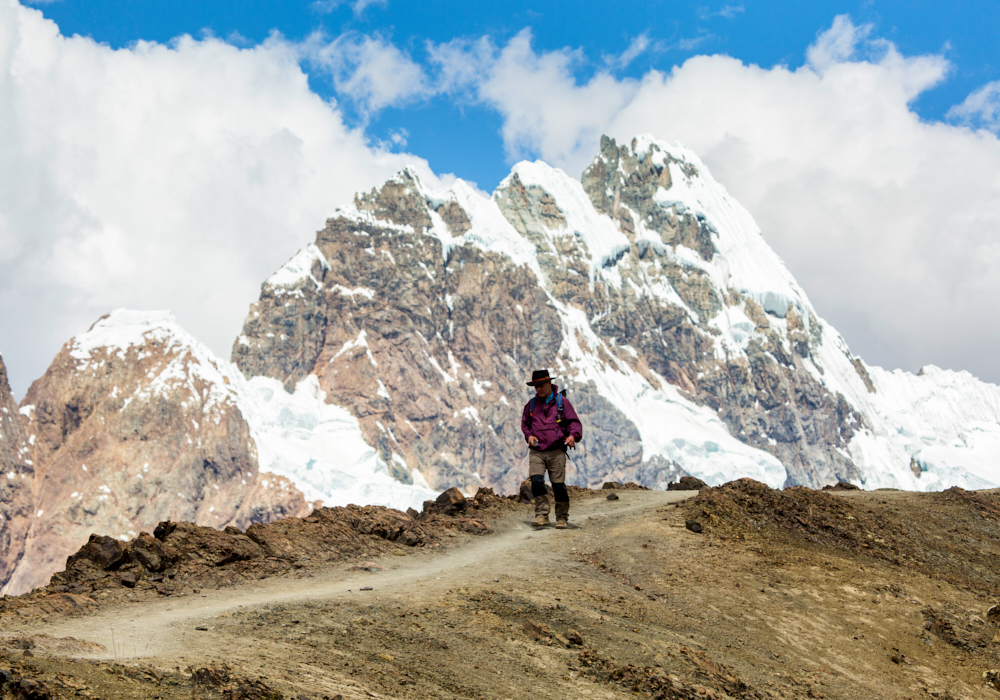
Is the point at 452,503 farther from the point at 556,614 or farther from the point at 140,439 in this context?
the point at 140,439

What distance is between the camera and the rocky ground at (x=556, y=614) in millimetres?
6168

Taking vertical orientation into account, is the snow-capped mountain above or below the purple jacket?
above

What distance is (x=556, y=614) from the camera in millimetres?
8164

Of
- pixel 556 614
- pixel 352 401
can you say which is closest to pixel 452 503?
pixel 556 614

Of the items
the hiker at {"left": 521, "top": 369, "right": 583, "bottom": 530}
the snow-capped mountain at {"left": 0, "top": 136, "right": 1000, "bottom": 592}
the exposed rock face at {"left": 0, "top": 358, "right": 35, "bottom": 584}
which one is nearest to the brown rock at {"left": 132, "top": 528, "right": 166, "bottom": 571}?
the hiker at {"left": 521, "top": 369, "right": 583, "bottom": 530}

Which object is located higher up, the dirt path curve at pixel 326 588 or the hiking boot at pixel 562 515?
the hiking boot at pixel 562 515

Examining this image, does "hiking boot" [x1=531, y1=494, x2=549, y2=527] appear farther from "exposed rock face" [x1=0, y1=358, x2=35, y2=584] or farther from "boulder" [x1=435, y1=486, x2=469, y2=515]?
"exposed rock face" [x1=0, y1=358, x2=35, y2=584]

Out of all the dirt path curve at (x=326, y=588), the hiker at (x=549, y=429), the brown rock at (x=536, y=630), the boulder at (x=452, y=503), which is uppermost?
the hiker at (x=549, y=429)

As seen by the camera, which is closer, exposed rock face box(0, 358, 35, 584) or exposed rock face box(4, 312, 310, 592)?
exposed rock face box(0, 358, 35, 584)

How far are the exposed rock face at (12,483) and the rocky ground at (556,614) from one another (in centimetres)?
11478

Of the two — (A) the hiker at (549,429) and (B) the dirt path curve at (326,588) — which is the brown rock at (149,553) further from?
(A) the hiker at (549,429)

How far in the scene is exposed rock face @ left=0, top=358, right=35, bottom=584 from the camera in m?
108

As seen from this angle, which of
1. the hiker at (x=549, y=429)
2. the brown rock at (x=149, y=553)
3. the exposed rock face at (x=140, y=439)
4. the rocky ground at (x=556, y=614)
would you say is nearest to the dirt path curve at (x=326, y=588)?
the rocky ground at (x=556, y=614)

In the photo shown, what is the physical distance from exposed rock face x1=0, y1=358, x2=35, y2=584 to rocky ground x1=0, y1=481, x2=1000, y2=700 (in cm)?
11478
